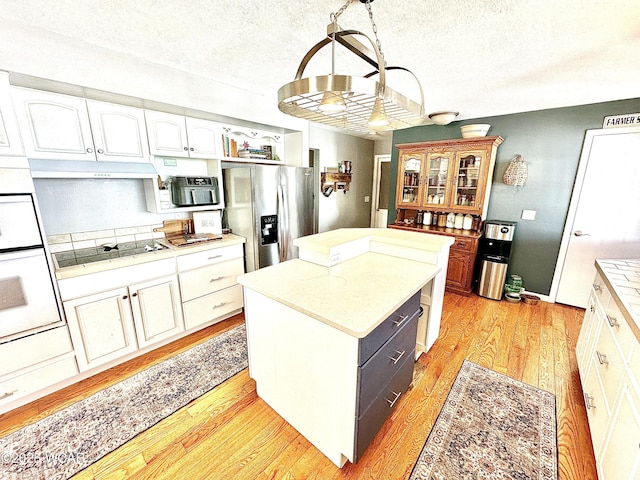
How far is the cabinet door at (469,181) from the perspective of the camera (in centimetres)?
328

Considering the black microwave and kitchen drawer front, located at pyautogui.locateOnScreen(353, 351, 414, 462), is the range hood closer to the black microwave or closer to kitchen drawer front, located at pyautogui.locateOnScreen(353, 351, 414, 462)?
the black microwave

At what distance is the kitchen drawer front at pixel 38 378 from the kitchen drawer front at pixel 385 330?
2.07 m

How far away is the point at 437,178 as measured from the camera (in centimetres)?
369

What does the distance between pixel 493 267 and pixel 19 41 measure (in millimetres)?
4544

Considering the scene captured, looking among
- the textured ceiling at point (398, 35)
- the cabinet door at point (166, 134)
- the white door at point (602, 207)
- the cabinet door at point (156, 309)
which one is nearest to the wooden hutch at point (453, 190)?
the white door at point (602, 207)

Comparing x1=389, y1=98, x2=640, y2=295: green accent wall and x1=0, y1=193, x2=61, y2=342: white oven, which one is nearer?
x1=0, y1=193, x2=61, y2=342: white oven

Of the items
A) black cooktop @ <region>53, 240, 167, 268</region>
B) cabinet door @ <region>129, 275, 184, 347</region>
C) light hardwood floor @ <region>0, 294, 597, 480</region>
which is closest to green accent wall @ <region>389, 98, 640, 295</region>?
light hardwood floor @ <region>0, 294, 597, 480</region>

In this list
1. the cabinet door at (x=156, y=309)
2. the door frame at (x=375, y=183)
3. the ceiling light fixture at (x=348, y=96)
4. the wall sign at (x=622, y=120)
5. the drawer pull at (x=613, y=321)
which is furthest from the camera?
the door frame at (x=375, y=183)

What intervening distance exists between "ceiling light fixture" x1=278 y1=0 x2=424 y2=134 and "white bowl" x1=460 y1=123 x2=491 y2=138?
2.36 meters

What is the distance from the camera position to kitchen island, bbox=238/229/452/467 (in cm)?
123

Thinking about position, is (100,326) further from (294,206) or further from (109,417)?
(294,206)

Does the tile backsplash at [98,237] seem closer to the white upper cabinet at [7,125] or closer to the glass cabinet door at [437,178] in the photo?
the white upper cabinet at [7,125]

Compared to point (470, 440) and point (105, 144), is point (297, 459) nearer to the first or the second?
point (470, 440)

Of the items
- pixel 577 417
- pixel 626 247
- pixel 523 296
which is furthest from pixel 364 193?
pixel 577 417
